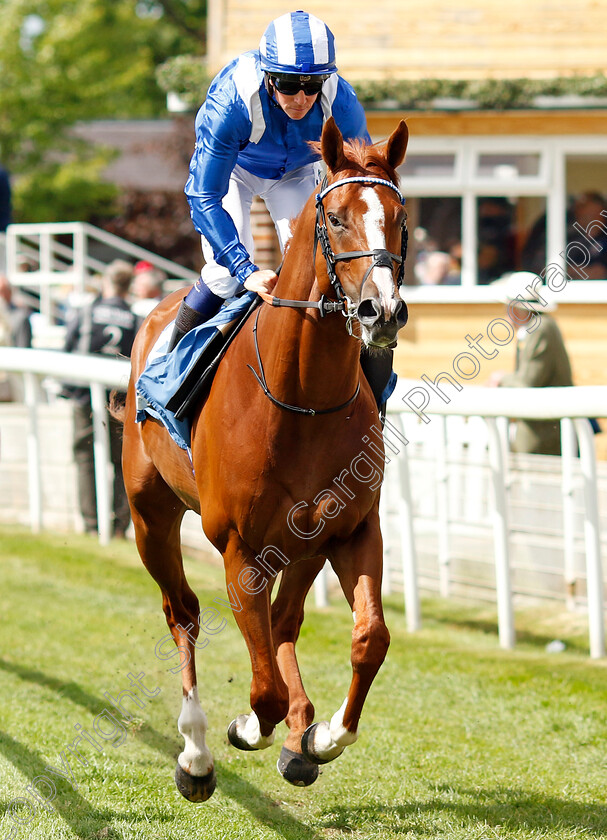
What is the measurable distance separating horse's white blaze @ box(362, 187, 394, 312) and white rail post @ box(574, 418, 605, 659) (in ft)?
9.17

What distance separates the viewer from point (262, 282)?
3.40 metres

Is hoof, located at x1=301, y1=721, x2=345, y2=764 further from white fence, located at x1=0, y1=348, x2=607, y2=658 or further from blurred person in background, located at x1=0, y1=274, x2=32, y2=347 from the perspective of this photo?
blurred person in background, located at x1=0, y1=274, x2=32, y2=347

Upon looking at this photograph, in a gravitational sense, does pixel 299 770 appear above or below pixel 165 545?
below

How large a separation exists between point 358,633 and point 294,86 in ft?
5.69

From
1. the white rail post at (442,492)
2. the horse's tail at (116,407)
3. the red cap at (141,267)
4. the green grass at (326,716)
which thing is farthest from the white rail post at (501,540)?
the red cap at (141,267)

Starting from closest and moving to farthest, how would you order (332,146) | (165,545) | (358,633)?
(332,146), (358,633), (165,545)

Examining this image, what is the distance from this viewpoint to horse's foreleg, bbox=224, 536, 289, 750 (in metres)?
3.36

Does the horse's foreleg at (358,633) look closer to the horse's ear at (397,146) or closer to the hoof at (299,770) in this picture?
the hoof at (299,770)

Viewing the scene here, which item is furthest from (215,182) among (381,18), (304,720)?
(381,18)

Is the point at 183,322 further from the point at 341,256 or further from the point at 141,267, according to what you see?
the point at 141,267

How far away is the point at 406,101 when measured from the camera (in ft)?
32.8

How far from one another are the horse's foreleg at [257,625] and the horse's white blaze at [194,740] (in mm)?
425

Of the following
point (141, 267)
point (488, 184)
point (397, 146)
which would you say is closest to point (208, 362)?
point (397, 146)

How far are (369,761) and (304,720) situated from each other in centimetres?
76
